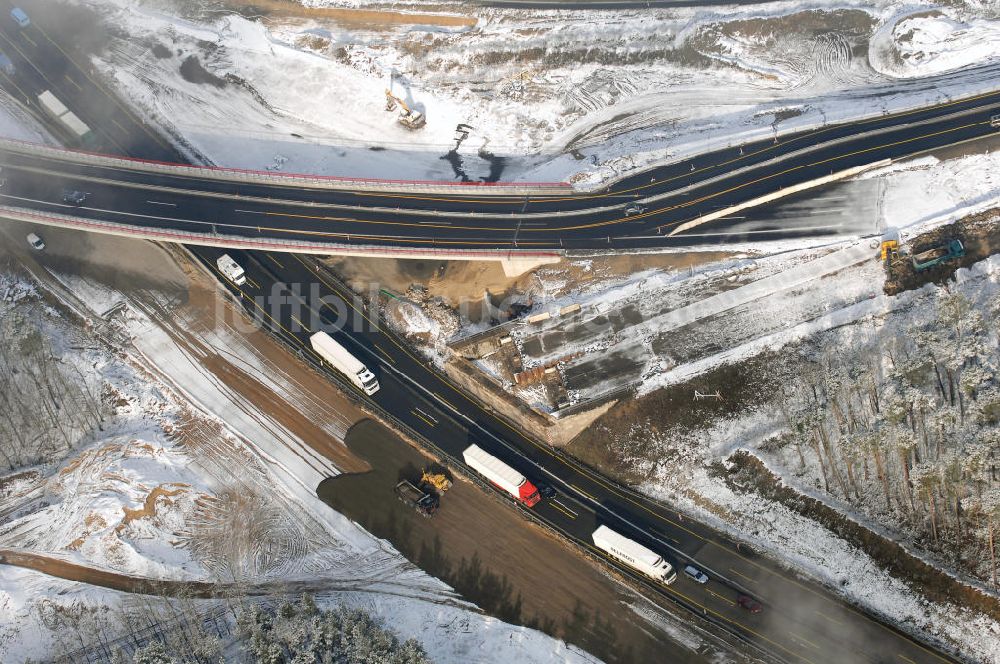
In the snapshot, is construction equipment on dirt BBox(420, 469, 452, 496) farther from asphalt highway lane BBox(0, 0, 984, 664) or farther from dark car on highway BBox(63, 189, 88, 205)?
dark car on highway BBox(63, 189, 88, 205)

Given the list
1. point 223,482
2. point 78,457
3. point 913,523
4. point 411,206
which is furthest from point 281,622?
point 913,523

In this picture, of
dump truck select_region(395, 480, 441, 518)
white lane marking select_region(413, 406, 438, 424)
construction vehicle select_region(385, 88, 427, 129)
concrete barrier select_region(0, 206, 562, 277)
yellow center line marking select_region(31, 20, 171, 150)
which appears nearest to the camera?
dump truck select_region(395, 480, 441, 518)

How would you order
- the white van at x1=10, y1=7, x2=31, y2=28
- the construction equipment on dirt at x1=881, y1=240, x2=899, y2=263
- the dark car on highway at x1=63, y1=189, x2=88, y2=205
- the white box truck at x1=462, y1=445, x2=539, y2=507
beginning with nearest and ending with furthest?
the white box truck at x1=462, y1=445, x2=539, y2=507, the construction equipment on dirt at x1=881, y1=240, x2=899, y2=263, the dark car on highway at x1=63, y1=189, x2=88, y2=205, the white van at x1=10, y1=7, x2=31, y2=28

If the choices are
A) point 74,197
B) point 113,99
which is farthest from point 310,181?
point 113,99

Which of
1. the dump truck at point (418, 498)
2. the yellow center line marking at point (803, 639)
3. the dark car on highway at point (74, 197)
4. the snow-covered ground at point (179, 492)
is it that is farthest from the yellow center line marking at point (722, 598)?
the dark car on highway at point (74, 197)

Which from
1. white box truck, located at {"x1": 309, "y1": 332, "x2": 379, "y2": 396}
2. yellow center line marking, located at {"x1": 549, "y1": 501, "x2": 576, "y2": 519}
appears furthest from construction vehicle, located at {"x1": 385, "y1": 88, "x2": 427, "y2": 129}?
yellow center line marking, located at {"x1": 549, "y1": 501, "x2": 576, "y2": 519}

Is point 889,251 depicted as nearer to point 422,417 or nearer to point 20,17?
point 422,417

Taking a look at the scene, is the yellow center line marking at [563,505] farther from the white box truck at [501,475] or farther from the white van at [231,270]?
the white van at [231,270]
